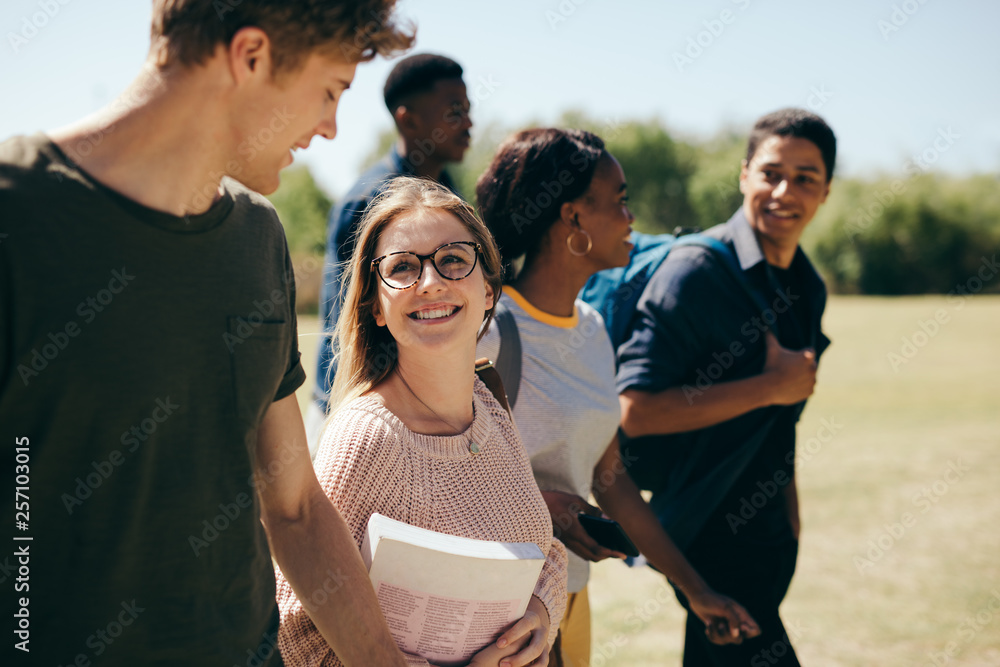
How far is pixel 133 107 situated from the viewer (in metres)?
1.27

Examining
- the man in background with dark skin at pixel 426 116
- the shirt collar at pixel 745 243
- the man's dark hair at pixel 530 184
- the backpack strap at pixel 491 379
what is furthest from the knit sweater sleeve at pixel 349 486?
the man in background with dark skin at pixel 426 116

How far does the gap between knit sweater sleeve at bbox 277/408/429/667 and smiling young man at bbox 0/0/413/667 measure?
0.96ft

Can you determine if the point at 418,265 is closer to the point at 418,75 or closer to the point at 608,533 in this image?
the point at 608,533

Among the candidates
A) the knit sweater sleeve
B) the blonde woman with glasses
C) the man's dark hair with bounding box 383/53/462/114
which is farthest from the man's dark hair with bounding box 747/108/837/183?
the knit sweater sleeve

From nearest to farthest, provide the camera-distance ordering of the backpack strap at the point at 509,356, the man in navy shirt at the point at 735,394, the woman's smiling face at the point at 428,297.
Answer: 1. the woman's smiling face at the point at 428,297
2. the backpack strap at the point at 509,356
3. the man in navy shirt at the point at 735,394

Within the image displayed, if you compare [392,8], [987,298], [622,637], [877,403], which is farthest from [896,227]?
[392,8]

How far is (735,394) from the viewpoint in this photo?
121 inches

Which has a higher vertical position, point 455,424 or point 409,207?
point 409,207

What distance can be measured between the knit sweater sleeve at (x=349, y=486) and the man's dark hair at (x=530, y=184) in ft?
3.82

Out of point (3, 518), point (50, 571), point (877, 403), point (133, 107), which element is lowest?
point (877, 403)

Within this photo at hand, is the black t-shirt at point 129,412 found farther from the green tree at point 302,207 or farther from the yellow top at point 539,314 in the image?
the green tree at point 302,207

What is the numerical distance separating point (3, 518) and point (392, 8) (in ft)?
3.49

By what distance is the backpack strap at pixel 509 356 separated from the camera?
2586 mm

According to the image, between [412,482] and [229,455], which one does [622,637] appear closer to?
[412,482]
